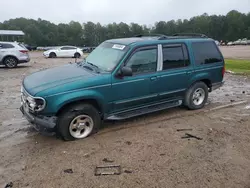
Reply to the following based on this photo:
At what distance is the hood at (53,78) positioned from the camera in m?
4.54

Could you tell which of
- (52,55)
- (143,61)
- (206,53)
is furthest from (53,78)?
(52,55)

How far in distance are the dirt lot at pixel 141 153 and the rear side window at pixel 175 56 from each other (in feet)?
4.02

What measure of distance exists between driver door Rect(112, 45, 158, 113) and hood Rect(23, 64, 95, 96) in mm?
646

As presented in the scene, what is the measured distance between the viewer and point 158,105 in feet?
18.9

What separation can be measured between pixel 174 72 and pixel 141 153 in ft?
7.57

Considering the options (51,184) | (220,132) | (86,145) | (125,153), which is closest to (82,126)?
(86,145)

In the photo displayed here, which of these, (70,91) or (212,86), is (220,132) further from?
(70,91)

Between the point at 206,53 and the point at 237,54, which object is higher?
the point at 206,53

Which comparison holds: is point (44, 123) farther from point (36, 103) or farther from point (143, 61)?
point (143, 61)

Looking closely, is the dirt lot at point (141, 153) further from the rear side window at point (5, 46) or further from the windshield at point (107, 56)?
the rear side window at point (5, 46)

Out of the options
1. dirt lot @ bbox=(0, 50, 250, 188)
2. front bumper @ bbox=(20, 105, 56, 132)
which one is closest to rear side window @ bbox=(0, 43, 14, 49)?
dirt lot @ bbox=(0, 50, 250, 188)

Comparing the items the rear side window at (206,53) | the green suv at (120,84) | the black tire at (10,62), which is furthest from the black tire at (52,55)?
the rear side window at (206,53)

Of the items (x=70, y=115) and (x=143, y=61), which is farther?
(x=143, y=61)

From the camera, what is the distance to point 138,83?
5234mm
